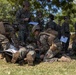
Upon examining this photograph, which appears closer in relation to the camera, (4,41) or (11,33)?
(4,41)

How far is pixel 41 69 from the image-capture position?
780 cm

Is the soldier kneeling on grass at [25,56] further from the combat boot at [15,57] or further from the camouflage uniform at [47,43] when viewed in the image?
the camouflage uniform at [47,43]

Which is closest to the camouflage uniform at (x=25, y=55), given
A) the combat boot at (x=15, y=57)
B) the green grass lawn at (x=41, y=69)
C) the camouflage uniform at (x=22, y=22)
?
the combat boot at (x=15, y=57)

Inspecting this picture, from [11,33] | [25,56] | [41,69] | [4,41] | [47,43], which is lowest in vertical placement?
[25,56]

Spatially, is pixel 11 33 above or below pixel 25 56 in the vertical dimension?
above

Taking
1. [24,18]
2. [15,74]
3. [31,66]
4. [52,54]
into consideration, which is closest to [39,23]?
[24,18]

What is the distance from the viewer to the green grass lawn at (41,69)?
23.8ft

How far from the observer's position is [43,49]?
8.99 meters

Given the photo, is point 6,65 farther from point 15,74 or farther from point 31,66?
point 15,74

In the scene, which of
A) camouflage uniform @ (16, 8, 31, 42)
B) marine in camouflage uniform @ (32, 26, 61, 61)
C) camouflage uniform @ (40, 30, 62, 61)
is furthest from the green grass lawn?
camouflage uniform @ (16, 8, 31, 42)

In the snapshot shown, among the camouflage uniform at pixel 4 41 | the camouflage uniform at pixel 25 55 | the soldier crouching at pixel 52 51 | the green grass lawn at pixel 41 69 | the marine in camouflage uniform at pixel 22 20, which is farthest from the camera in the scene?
the marine in camouflage uniform at pixel 22 20

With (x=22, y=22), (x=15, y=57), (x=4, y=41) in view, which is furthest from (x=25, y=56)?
(x=22, y=22)

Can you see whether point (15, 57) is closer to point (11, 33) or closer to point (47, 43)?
point (11, 33)

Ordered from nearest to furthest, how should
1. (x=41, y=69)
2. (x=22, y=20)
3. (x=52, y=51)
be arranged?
(x=41, y=69)
(x=52, y=51)
(x=22, y=20)
